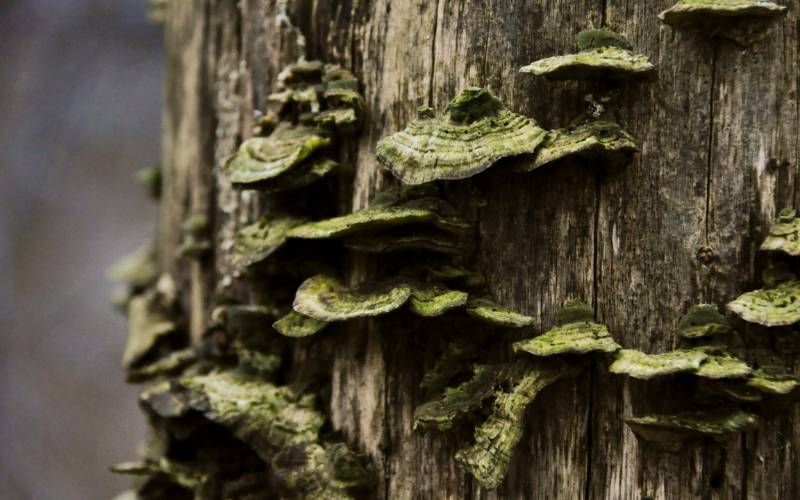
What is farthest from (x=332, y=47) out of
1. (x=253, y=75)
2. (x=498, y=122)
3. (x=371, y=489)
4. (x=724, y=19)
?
(x=371, y=489)

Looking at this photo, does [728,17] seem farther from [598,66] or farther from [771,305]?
[771,305]

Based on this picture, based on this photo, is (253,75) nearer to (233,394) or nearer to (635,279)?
(233,394)

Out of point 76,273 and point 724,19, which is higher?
point 724,19

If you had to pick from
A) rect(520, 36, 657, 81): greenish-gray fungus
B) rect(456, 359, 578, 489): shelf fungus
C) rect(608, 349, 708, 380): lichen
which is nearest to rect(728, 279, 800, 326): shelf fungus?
rect(608, 349, 708, 380): lichen

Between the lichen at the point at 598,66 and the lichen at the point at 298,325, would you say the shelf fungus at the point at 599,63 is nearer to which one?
the lichen at the point at 598,66

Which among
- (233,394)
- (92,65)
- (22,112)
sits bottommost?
(233,394)

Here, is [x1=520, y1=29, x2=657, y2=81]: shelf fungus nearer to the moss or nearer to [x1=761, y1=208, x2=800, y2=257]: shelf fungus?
the moss

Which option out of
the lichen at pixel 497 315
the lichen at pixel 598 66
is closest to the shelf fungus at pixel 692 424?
the lichen at pixel 497 315
